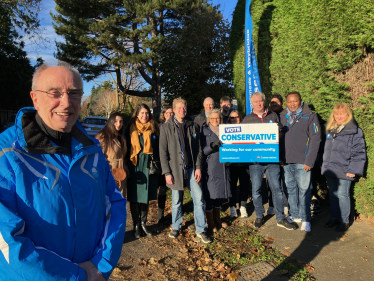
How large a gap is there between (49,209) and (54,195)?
7cm

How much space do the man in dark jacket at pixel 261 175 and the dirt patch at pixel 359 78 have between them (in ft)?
4.47

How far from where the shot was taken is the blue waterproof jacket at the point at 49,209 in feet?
4.39

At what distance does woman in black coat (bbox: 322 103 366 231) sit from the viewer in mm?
4492

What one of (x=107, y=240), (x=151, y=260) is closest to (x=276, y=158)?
(x=151, y=260)

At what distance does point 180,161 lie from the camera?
459cm

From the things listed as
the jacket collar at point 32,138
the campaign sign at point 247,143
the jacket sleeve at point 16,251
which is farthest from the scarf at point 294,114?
the jacket sleeve at point 16,251

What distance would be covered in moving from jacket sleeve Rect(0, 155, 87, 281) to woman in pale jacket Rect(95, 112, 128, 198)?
3.17 m

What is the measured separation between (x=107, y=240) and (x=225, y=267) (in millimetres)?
2477

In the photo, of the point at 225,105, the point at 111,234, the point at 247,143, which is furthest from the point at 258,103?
the point at 111,234

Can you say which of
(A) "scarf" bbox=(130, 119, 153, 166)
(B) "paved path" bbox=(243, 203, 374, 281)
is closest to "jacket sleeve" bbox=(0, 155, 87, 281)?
→ (B) "paved path" bbox=(243, 203, 374, 281)

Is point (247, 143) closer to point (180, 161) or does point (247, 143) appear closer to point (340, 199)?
point (180, 161)

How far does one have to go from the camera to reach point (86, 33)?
62.4 ft

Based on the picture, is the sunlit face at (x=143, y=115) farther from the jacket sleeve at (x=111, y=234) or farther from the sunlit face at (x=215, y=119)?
the jacket sleeve at (x=111, y=234)

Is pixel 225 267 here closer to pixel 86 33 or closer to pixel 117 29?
pixel 117 29
